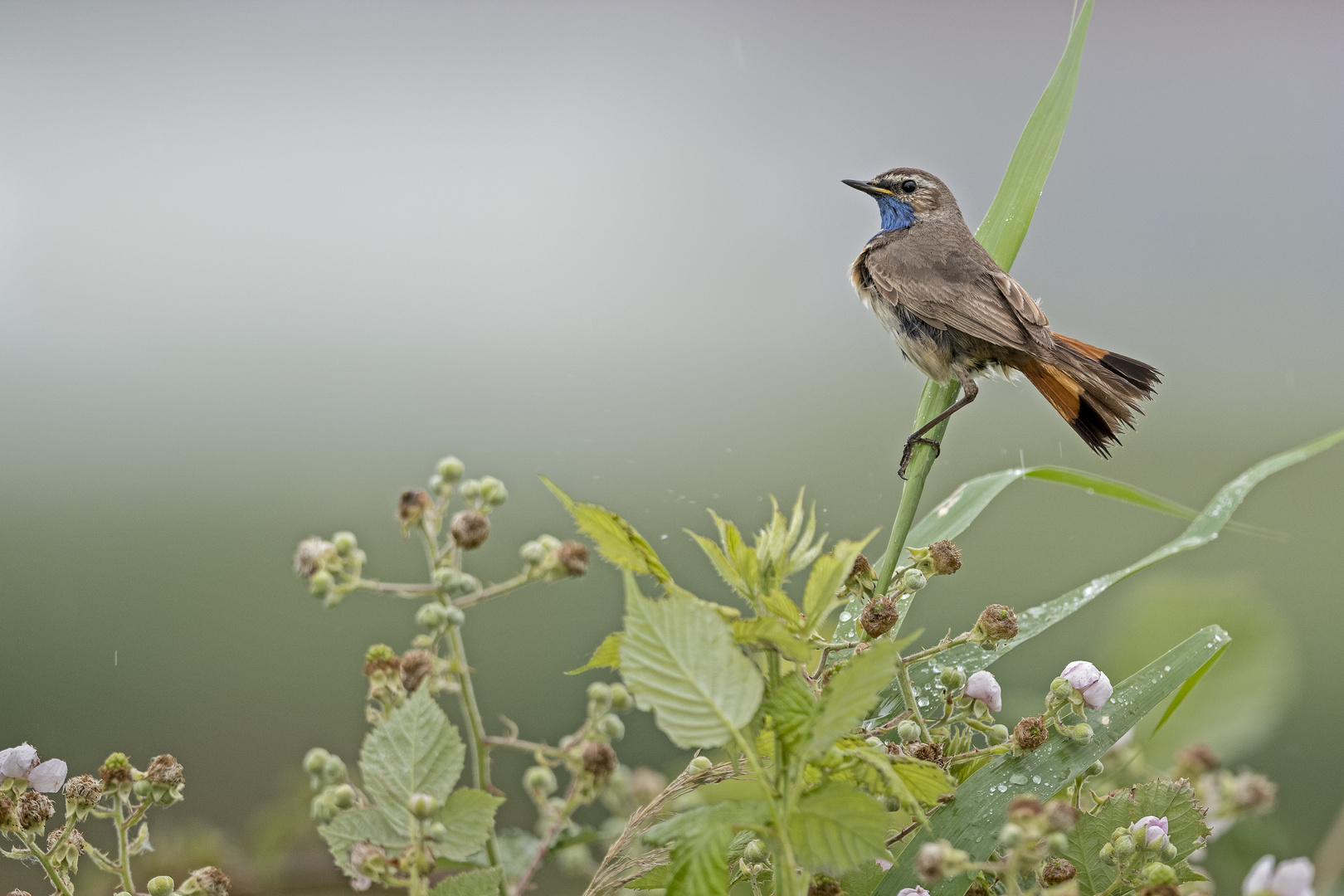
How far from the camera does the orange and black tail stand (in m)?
0.96

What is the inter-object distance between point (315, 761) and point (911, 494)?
1.22 ft

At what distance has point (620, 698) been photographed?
1.65 feet

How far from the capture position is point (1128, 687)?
21.4 inches

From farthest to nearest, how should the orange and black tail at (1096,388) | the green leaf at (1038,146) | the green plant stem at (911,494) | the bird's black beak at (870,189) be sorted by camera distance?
the bird's black beak at (870,189), the orange and black tail at (1096,388), the green leaf at (1038,146), the green plant stem at (911,494)

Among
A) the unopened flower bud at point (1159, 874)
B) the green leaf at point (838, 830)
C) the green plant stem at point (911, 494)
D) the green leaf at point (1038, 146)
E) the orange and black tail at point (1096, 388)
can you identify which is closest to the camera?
the green leaf at point (838, 830)

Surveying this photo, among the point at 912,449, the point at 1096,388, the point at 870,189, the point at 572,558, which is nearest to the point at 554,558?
the point at 572,558

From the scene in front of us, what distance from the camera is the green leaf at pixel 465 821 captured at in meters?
0.43

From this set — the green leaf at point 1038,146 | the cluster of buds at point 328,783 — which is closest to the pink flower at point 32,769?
the cluster of buds at point 328,783

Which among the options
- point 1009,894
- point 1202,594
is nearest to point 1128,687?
point 1009,894

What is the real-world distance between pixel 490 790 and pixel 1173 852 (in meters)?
0.34

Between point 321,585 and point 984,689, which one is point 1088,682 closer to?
point 984,689

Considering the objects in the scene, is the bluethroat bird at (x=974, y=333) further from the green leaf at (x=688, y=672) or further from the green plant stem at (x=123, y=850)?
the green plant stem at (x=123, y=850)

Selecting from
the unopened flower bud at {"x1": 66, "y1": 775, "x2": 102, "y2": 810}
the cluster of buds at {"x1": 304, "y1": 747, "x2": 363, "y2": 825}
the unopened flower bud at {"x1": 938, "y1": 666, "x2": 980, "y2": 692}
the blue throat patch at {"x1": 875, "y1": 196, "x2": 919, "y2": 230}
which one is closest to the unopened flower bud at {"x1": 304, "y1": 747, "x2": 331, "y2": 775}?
the cluster of buds at {"x1": 304, "y1": 747, "x2": 363, "y2": 825}

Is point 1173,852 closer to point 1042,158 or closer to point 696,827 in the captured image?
point 696,827
